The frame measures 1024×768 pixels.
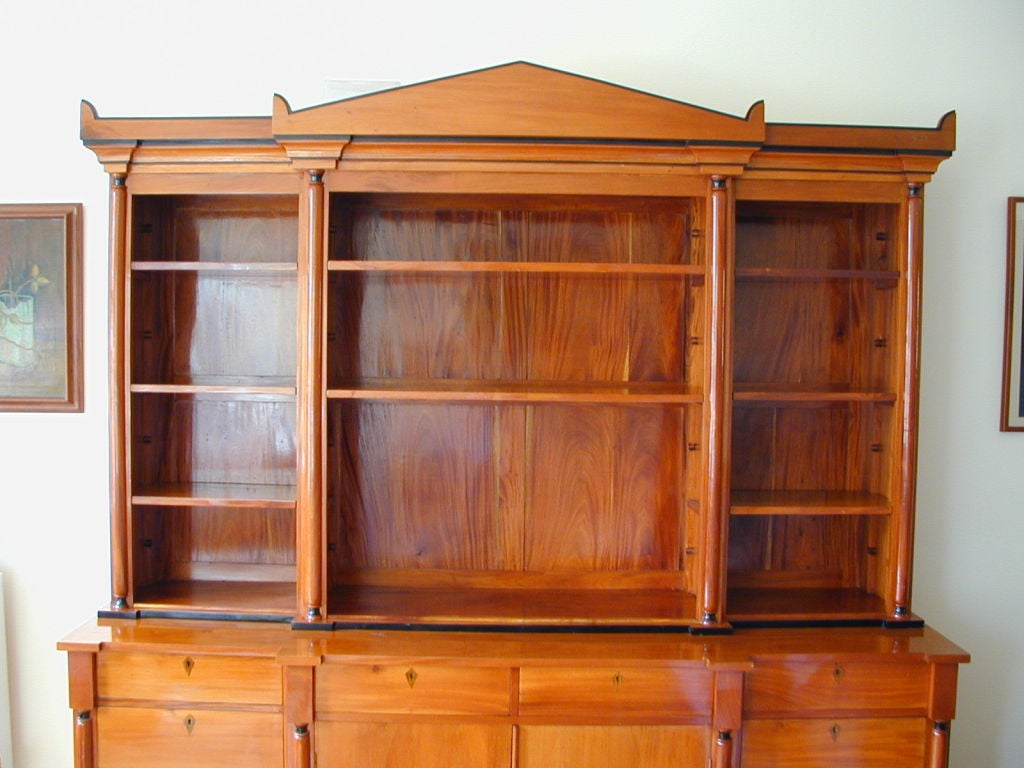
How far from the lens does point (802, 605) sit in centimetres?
229

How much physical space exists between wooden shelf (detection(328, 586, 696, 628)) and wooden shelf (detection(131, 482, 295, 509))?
37cm

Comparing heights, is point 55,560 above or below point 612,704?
above

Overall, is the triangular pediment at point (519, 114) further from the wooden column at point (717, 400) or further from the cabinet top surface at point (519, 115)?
the wooden column at point (717, 400)

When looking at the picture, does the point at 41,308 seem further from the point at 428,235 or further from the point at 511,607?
the point at 511,607

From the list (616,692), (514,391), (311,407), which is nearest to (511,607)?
(616,692)

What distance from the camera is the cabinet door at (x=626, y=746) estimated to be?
2021 mm

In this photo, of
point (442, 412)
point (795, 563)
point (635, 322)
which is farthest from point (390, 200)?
point (795, 563)

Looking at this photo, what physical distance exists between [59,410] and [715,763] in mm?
2446

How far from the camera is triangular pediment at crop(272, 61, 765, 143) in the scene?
6.66ft

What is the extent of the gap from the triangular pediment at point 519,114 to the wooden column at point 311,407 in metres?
0.19

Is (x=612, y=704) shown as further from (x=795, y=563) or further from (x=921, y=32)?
(x=921, y=32)

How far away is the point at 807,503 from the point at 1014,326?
105 centimetres

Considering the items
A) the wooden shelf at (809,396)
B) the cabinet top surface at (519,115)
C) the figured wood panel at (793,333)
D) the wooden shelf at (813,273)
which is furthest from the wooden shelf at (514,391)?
the cabinet top surface at (519,115)

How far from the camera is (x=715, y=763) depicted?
Result: 6.58ft
